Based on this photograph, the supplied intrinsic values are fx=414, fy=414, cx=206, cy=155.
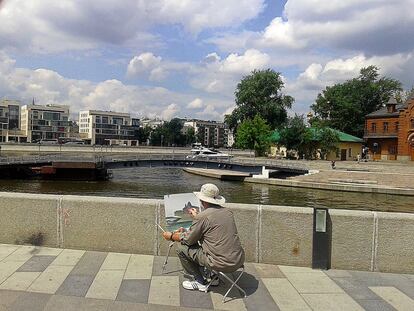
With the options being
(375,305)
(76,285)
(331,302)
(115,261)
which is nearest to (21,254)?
(115,261)

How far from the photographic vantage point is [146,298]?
5082mm

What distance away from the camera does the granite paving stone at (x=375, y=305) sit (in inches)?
195

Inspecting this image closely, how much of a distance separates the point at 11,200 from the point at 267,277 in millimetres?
4567

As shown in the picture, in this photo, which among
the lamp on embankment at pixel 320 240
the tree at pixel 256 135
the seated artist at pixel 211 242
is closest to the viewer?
the seated artist at pixel 211 242

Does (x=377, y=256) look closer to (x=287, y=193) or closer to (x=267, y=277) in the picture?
(x=267, y=277)

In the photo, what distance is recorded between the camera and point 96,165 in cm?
4603

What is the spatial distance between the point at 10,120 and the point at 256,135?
Result: 4690 inches

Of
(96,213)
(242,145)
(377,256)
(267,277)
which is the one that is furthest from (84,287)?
(242,145)

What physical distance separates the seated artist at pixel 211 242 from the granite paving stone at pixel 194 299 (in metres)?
0.10

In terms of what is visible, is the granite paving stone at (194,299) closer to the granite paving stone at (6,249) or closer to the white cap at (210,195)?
the white cap at (210,195)

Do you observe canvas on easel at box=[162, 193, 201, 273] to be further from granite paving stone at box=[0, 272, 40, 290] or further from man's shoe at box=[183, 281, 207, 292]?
granite paving stone at box=[0, 272, 40, 290]

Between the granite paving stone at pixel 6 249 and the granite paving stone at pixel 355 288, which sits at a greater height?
the granite paving stone at pixel 6 249

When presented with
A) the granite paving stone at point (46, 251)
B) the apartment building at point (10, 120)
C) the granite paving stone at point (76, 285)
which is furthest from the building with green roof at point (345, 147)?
the apartment building at point (10, 120)

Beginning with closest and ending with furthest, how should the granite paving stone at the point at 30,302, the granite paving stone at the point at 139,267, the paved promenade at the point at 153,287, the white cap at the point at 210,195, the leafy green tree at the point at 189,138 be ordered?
the granite paving stone at the point at 30,302 < the paved promenade at the point at 153,287 < the white cap at the point at 210,195 < the granite paving stone at the point at 139,267 < the leafy green tree at the point at 189,138
